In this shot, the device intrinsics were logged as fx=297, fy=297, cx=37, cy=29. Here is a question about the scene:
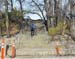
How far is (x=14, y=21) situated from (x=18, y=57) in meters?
34.9

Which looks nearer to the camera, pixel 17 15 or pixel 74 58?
pixel 74 58

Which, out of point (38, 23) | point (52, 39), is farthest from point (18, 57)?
point (38, 23)

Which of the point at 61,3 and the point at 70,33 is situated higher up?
the point at 61,3

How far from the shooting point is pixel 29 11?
180 feet

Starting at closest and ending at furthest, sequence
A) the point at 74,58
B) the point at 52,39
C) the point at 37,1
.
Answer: the point at 74,58, the point at 52,39, the point at 37,1

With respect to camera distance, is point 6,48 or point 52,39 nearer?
point 6,48

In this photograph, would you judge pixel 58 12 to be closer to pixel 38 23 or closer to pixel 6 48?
pixel 38 23

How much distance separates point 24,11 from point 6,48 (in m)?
33.7

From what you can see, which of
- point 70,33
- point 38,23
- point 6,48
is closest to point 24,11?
point 38,23

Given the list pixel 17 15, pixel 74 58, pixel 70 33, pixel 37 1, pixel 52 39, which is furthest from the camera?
pixel 37 1

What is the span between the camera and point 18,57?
18.2 metres

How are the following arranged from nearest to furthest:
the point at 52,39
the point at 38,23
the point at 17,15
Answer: the point at 52,39, the point at 17,15, the point at 38,23

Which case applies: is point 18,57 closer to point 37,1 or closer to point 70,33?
point 70,33

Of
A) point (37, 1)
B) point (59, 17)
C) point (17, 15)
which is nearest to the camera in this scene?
point (59, 17)
